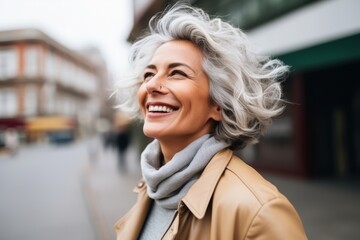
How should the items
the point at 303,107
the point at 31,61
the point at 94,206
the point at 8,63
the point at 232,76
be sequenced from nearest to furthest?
the point at 232,76 < the point at 94,206 < the point at 303,107 < the point at 8,63 < the point at 31,61

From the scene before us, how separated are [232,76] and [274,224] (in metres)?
0.72

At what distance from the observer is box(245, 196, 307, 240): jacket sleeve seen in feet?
3.61

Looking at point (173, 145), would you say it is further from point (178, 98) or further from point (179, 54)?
point (179, 54)

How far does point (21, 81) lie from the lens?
24.0m

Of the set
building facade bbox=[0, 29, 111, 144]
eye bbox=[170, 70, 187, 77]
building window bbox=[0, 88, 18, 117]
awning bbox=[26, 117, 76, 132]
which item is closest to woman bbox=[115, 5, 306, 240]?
eye bbox=[170, 70, 187, 77]

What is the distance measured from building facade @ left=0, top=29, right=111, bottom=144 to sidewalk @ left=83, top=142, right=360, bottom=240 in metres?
13.1

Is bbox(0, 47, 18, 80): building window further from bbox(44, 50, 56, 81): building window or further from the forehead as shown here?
the forehead

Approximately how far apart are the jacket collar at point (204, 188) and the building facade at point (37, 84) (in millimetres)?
20420

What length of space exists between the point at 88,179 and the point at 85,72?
4456cm

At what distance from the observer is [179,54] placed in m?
1.53

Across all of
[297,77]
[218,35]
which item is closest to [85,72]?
[297,77]

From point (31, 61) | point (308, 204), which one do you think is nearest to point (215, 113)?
point (308, 204)

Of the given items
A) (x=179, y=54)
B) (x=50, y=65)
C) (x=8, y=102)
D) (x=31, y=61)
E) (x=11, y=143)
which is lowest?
(x=11, y=143)

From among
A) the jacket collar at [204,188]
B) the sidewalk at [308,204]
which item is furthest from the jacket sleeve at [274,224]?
the sidewalk at [308,204]
